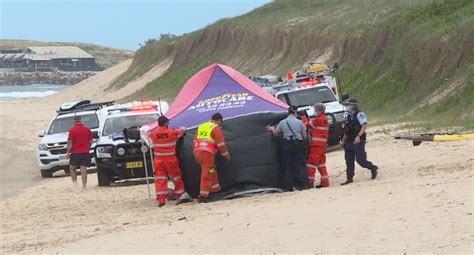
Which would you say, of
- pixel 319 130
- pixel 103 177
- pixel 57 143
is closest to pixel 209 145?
pixel 319 130

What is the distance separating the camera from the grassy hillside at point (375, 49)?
102 ft

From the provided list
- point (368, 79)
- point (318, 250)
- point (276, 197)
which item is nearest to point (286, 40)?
point (368, 79)

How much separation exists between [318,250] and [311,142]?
620cm

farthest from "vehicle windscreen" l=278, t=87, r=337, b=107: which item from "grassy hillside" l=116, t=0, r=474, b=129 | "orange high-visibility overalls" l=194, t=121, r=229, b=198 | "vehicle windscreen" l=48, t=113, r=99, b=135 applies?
"orange high-visibility overalls" l=194, t=121, r=229, b=198

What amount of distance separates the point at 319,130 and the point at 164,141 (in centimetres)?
261

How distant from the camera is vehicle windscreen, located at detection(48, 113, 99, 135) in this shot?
25734 mm

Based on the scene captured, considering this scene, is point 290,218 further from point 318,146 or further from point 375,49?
point 375,49

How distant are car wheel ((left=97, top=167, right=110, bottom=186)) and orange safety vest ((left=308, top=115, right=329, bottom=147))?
18.5 ft

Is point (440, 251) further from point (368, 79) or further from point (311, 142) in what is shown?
point (368, 79)

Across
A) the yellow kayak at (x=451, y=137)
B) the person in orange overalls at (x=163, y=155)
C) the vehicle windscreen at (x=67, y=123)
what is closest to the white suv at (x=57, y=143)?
the vehicle windscreen at (x=67, y=123)

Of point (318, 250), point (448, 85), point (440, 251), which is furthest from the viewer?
point (448, 85)

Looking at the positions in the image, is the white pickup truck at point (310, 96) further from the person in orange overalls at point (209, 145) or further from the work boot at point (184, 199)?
the person in orange overalls at point (209, 145)

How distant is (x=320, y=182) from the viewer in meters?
16.5

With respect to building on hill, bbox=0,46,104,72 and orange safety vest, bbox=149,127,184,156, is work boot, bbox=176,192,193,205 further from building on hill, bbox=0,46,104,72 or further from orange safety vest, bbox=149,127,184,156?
building on hill, bbox=0,46,104,72
